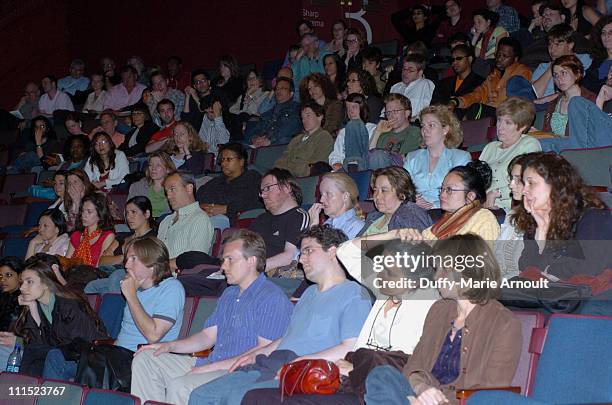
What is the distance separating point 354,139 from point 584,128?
1641 mm

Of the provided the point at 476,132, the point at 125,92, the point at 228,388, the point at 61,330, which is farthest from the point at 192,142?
the point at 228,388

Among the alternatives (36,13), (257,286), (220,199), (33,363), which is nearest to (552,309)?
(257,286)

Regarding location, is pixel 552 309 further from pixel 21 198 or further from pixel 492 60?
pixel 21 198

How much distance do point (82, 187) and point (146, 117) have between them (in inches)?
88.9

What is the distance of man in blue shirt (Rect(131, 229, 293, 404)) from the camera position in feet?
12.3

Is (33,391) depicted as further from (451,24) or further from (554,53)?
(451,24)

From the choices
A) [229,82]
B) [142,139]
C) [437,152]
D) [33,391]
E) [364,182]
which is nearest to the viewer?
[33,391]

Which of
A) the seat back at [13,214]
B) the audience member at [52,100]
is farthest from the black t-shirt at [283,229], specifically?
the audience member at [52,100]

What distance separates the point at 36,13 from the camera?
11.9 meters

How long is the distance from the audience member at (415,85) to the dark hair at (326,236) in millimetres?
3195

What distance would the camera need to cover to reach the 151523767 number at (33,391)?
348 centimetres

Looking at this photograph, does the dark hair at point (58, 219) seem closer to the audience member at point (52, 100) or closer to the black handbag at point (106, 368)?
the black handbag at point (106, 368)

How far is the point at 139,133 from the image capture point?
8492 mm

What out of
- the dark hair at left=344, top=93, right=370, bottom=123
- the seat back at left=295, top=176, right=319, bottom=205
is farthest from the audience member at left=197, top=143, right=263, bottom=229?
Result: the dark hair at left=344, top=93, right=370, bottom=123
